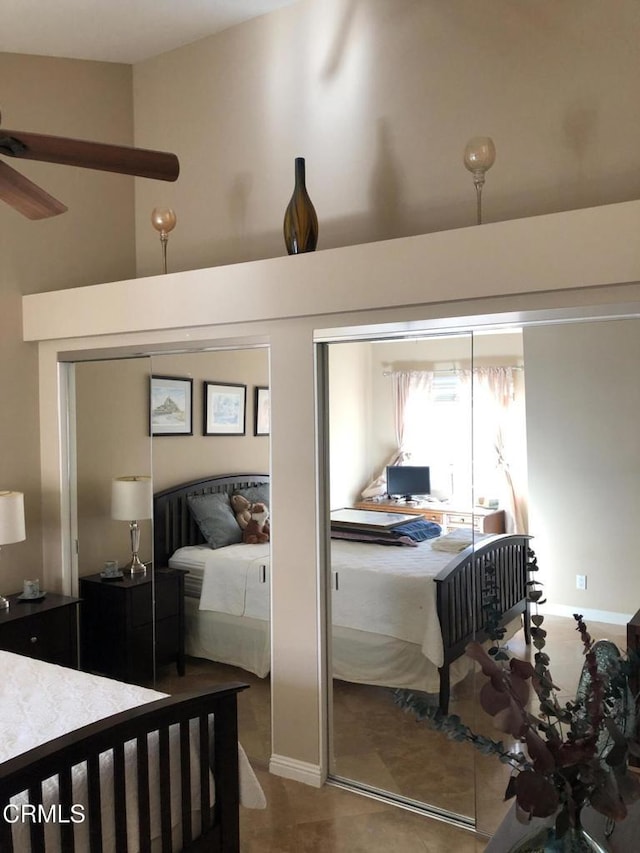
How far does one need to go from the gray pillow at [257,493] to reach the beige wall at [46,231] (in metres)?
1.34

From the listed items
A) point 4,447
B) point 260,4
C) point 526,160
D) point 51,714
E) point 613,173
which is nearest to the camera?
point 51,714

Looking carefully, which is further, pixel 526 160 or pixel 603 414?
pixel 526 160

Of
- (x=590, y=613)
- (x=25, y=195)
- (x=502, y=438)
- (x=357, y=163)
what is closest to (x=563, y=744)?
(x=590, y=613)

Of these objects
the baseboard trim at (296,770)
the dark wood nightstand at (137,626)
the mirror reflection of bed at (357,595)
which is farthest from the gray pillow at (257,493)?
the baseboard trim at (296,770)

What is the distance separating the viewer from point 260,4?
3.37m

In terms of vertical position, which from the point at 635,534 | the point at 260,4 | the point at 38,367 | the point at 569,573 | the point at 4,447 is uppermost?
the point at 260,4

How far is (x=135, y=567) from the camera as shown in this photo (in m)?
3.53

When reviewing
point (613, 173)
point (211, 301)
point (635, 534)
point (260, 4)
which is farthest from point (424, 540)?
point (260, 4)

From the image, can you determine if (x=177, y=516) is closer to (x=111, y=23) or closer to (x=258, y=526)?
(x=258, y=526)

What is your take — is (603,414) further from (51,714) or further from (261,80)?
(261,80)

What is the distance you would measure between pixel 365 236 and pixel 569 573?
1.70m

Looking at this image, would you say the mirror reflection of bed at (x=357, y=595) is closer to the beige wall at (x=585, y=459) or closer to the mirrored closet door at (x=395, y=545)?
the mirrored closet door at (x=395, y=545)

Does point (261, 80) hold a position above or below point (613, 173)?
above

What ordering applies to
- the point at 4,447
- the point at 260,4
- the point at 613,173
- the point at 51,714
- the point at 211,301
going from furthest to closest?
the point at 4,447, the point at 260,4, the point at 211,301, the point at 613,173, the point at 51,714
